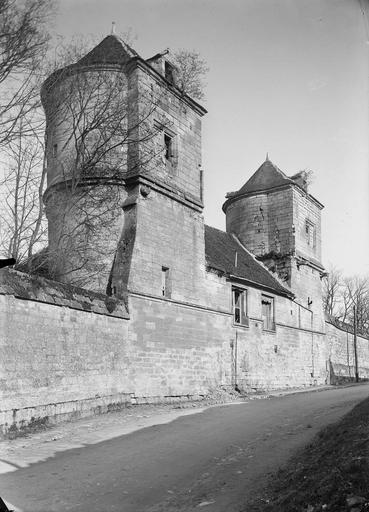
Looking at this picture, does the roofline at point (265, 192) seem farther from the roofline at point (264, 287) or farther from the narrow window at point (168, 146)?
the narrow window at point (168, 146)

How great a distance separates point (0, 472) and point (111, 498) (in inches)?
94.3

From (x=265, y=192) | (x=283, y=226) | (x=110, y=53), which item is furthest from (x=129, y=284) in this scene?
(x=265, y=192)

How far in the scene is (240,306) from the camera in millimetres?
23781

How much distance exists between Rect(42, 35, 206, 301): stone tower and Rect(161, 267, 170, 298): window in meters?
0.04

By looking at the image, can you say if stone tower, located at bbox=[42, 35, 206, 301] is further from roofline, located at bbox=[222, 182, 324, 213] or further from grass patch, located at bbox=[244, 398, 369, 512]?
roofline, located at bbox=[222, 182, 324, 213]

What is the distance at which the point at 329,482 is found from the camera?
520cm

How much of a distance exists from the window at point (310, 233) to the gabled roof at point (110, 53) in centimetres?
1548

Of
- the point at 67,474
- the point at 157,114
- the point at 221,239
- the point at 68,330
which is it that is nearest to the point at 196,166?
the point at 157,114

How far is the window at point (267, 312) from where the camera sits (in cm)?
2558

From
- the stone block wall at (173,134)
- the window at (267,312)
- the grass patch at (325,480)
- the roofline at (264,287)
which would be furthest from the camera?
the window at (267,312)

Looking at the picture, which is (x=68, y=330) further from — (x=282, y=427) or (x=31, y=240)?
(x=282, y=427)

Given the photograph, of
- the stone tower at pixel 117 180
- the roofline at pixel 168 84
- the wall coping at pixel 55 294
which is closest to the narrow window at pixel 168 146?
the stone tower at pixel 117 180

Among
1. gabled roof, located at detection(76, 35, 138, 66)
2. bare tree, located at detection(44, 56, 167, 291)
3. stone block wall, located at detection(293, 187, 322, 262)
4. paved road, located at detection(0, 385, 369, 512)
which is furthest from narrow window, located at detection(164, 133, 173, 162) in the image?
stone block wall, located at detection(293, 187, 322, 262)

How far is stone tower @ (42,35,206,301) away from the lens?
17.6 m
